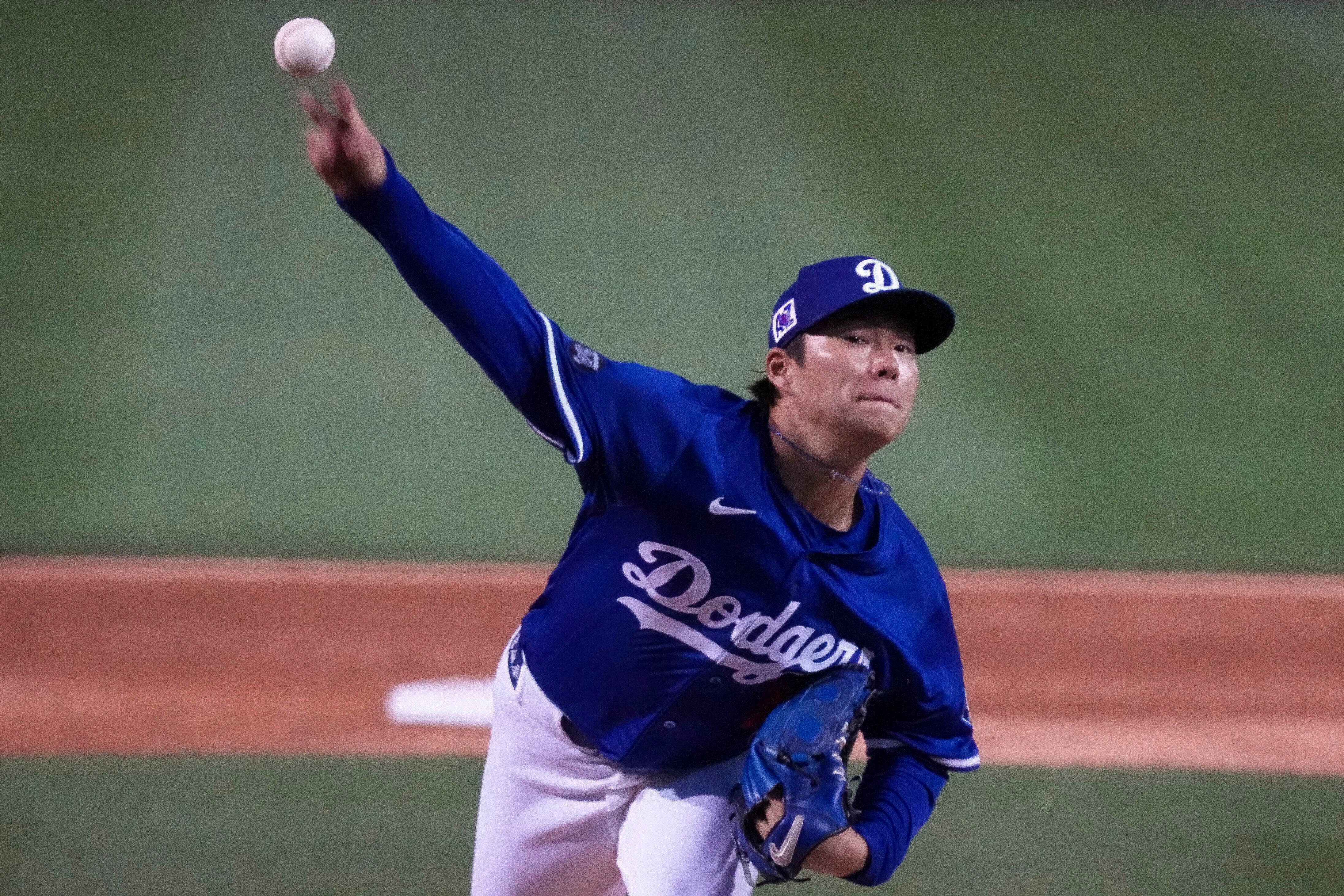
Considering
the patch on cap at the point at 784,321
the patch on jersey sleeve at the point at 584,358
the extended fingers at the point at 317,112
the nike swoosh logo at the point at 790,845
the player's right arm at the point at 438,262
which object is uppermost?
the extended fingers at the point at 317,112

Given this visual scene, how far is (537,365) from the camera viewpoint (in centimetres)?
214

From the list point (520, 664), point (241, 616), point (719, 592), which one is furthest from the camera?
point (241, 616)

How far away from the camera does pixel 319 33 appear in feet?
6.45

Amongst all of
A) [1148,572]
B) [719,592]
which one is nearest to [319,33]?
[719,592]

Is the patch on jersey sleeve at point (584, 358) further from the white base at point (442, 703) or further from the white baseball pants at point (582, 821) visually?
the white base at point (442, 703)

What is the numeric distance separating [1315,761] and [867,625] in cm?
271

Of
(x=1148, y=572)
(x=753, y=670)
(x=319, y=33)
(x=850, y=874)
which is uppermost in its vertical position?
(x=319, y=33)

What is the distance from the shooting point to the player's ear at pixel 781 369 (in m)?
2.47

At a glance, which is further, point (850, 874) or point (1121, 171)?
point (1121, 171)

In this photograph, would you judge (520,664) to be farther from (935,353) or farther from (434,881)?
(935,353)

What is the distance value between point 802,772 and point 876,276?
852 millimetres

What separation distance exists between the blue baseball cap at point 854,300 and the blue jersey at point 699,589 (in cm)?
19

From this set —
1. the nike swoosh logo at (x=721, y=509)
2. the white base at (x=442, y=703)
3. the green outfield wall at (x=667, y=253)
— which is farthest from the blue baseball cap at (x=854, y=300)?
the green outfield wall at (x=667, y=253)

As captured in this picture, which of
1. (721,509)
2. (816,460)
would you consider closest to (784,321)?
(816,460)
